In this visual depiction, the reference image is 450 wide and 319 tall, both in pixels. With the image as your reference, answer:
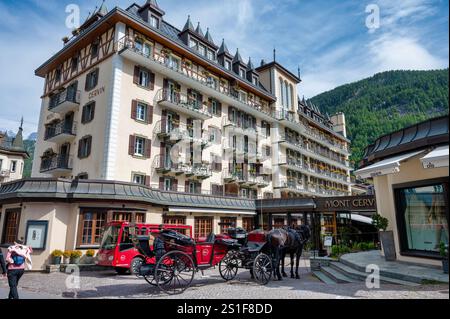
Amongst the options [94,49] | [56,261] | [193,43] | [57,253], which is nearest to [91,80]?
[94,49]

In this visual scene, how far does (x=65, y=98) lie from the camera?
2612 centimetres

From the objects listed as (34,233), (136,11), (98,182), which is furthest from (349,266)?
(136,11)

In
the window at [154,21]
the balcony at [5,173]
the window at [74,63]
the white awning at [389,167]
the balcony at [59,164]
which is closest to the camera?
the white awning at [389,167]

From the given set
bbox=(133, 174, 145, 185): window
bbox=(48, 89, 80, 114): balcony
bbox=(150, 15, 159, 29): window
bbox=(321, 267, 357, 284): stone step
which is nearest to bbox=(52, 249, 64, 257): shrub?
bbox=(133, 174, 145, 185): window

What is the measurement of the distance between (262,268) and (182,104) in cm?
1875

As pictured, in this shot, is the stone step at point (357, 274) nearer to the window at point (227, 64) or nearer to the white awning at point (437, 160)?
the white awning at point (437, 160)

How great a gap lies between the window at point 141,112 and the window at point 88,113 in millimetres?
3434

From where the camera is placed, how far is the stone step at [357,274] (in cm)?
817

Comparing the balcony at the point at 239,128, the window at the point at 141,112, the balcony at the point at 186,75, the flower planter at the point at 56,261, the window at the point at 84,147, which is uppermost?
the balcony at the point at 186,75

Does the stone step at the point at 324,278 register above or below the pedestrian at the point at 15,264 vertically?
below

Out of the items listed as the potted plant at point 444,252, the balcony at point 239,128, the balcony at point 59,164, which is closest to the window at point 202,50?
the balcony at point 239,128

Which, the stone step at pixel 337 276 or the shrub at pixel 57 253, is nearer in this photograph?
the stone step at pixel 337 276
